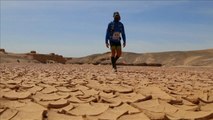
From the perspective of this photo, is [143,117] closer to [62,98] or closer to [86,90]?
[62,98]

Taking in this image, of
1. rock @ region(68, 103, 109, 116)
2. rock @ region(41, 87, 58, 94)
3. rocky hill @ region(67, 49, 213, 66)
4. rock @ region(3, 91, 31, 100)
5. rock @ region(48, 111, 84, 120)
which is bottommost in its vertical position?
rock @ region(48, 111, 84, 120)

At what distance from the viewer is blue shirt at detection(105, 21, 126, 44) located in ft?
28.7

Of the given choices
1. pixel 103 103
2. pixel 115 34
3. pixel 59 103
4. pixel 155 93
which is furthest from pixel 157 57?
pixel 59 103

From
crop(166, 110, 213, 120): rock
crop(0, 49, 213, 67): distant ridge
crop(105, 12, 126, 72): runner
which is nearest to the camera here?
crop(166, 110, 213, 120): rock

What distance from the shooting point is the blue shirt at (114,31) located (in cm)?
873

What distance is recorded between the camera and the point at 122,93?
13.8 ft

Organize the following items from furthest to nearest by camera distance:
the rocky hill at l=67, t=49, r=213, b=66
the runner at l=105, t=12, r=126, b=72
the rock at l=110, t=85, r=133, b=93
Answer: the rocky hill at l=67, t=49, r=213, b=66, the runner at l=105, t=12, r=126, b=72, the rock at l=110, t=85, r=133, b=93

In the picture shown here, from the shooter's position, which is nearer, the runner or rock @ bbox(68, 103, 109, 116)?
rock @ bbox(68, 103, 109, 116)

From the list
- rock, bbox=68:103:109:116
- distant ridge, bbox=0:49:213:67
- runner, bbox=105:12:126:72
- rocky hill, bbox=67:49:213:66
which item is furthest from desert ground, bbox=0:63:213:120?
rocky hill, bbox=67:49:213:66

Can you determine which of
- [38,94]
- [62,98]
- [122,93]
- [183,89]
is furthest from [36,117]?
[183,89]

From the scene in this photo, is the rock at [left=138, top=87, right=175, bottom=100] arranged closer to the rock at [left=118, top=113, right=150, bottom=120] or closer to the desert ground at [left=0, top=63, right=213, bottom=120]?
the desert ground at [left=0, top=63, right=213, bottom=120]

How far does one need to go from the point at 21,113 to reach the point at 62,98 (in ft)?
2.68

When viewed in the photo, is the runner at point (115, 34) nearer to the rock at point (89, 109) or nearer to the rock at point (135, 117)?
the rock at point (89, 109)

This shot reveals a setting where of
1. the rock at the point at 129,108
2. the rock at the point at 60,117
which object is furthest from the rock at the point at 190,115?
the rock at the point at 60,117
